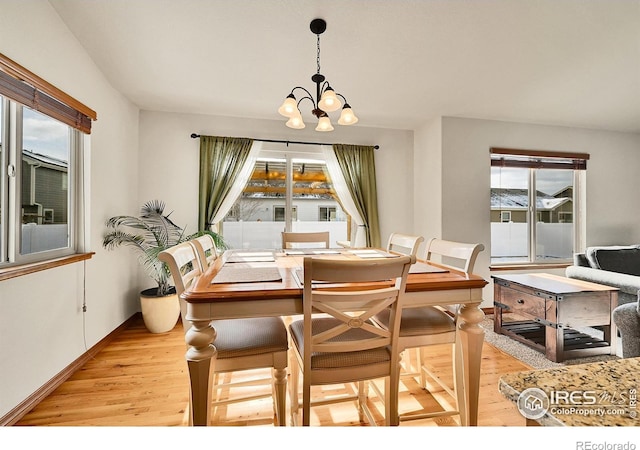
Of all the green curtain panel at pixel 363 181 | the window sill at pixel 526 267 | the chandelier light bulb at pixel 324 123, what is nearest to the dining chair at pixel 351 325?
the chandelier light bulb at pixel 324 123

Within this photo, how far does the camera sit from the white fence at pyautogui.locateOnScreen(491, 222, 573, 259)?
12.6ft

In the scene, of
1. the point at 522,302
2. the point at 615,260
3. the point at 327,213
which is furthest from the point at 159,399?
the point at 615,260

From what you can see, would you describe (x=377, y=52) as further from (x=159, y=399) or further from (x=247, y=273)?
(x=159, y=399)

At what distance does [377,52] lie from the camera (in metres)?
2.19

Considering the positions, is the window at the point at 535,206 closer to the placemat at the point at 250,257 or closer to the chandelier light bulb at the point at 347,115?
the chandelier light bulb at the point at 347,115

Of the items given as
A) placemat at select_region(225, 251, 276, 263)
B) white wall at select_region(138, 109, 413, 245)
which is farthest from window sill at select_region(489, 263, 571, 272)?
placemat at select_region(225, 251, 276, 263)

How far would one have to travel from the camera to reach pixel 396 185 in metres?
3.99

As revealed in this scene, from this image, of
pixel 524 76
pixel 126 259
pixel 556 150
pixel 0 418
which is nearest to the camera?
pixel 0 418

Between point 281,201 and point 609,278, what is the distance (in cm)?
343

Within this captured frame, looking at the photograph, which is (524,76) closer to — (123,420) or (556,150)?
(556,150)

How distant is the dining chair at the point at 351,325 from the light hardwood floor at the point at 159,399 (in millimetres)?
484

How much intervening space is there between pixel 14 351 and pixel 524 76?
409cm
